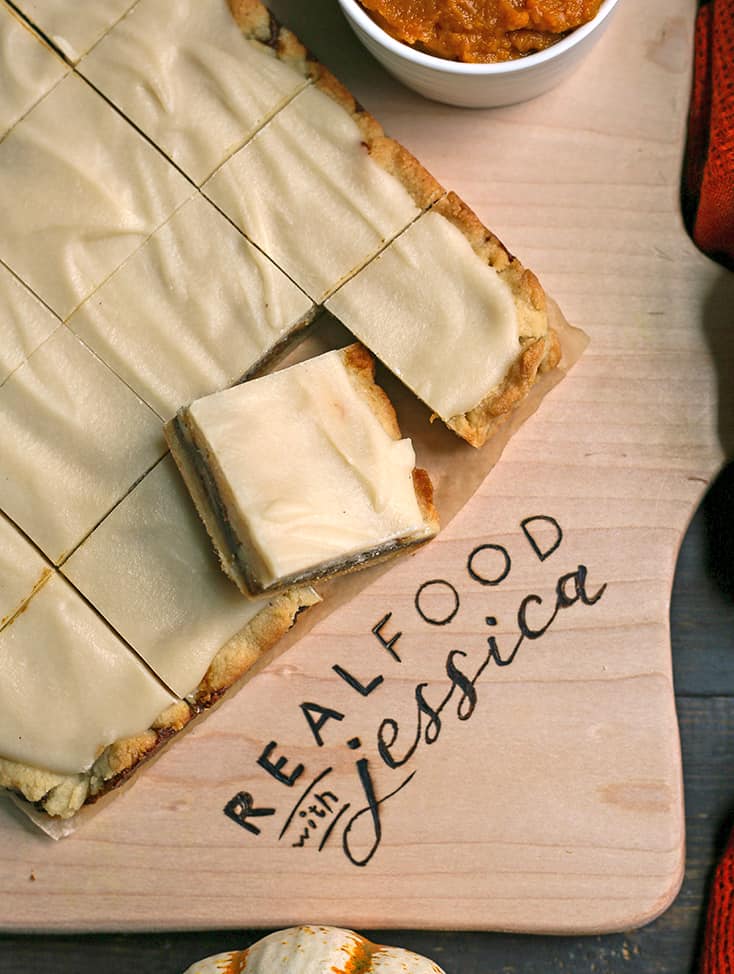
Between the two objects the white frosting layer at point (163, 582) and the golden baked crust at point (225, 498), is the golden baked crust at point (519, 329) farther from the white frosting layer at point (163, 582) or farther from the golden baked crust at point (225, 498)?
the white frosting layer at point (163, 582)

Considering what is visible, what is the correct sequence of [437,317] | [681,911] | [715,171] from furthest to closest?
[681,911]
[715,171]
[437,317]

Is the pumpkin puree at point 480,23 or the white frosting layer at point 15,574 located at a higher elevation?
the pumpkin puree at point 480,23

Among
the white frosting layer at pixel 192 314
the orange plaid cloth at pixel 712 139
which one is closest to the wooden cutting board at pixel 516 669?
the orange plaid cloth at pixel 712 139

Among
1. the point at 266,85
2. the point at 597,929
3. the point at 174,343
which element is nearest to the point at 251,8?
the point at 266,85

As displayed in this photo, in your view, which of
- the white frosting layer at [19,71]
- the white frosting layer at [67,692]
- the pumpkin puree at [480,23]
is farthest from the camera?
the white frosting layer at [19,71]

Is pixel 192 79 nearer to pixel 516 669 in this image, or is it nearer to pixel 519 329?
pixel 519 329

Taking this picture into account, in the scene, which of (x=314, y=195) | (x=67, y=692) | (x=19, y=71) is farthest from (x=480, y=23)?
(x=67, y=692)
